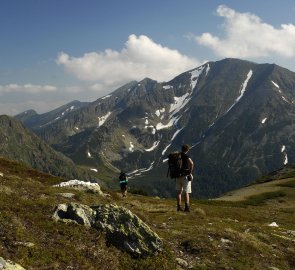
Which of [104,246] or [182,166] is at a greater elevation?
[182,166]

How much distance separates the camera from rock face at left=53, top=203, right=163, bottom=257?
687 inches

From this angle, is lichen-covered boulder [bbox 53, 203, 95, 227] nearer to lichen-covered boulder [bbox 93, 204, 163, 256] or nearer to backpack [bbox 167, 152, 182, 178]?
lichen-covered boulder [bbox 93, 204, 163, 256]

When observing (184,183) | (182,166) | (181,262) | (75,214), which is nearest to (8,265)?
(75,214)

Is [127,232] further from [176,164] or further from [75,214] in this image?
[176,164]

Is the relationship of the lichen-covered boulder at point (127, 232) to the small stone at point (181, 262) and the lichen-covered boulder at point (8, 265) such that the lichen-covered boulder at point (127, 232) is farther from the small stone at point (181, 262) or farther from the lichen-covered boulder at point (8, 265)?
the lichen-covered boulder at point (8, 265)

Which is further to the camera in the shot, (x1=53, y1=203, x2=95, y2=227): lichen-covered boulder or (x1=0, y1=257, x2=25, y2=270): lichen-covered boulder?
(x1=53, y1=203, x2=95, y2=227): lichen-covered boulder

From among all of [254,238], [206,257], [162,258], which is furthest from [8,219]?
[254,238]

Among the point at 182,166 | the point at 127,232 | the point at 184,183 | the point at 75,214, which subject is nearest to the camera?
the point at 127,232

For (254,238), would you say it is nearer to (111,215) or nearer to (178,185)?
(178,185)

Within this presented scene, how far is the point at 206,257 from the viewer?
1834 centimetres

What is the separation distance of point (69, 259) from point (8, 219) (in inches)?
138

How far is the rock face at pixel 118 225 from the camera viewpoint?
57.3ft

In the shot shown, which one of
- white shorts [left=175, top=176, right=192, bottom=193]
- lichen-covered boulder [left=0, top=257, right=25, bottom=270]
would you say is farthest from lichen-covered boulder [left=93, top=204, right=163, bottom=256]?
white shorts [left=175, top=176, right=192, bottom=193]

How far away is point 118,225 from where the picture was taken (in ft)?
59.2
